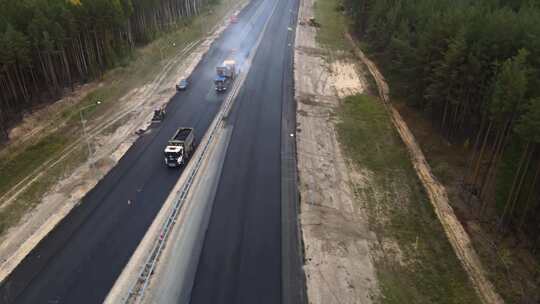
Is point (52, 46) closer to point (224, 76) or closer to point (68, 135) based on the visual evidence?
point (68, 135)

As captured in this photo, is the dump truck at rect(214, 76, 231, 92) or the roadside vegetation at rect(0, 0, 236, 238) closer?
the roadside vegetation at rect(0, 0, 236, 238)

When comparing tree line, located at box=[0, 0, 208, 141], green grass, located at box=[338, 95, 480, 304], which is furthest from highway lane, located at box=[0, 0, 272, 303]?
green grass, located at box=[338, 95, 480, 304]

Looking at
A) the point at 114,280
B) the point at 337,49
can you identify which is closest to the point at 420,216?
the point at 114,280

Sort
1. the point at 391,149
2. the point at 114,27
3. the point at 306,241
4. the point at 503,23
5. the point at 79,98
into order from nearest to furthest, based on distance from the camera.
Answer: the point at 306,241 < the point at 503,23 < the point at 391,149 < the point at 79,98 < the point at 114,27

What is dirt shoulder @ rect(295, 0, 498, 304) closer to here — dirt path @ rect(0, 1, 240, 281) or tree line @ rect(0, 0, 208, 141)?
dirt path @ rect(0, 1, 240, 281)

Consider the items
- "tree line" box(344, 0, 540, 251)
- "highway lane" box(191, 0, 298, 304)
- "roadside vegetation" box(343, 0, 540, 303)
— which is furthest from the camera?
"tree line" box(344, 0, 540, 251)

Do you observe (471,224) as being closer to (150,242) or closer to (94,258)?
(150,242)

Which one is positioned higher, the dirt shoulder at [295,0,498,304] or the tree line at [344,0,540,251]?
the tree line at [344,0,540,251]
